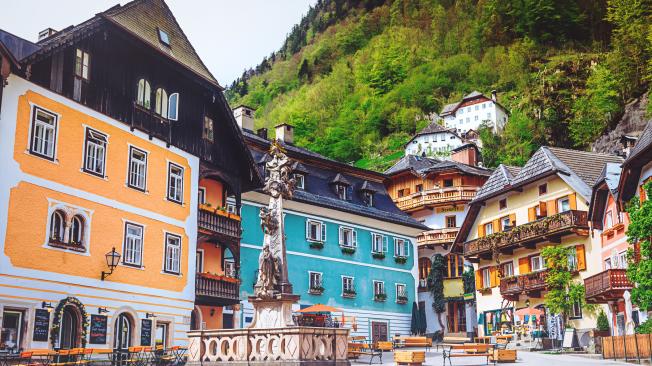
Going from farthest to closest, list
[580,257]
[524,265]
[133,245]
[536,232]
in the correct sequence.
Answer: [524,265], [536,232], [580,257], [133,245]

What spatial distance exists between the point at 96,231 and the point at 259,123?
102m

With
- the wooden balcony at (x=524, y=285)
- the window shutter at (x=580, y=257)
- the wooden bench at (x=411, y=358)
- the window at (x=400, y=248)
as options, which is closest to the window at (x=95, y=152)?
Answer: the wooden bench at (x=411, y=358)

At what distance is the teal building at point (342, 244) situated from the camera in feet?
128

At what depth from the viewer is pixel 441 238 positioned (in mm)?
53125

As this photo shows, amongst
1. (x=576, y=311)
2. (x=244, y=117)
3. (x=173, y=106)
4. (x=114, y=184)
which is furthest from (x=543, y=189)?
(x=114, y=184)

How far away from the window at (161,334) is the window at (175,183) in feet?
15.8

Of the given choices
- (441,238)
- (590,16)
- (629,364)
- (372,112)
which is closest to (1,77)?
(629,364)

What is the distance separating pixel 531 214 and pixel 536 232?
2.41 meters

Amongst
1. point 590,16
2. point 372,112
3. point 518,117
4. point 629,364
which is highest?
point 590,16

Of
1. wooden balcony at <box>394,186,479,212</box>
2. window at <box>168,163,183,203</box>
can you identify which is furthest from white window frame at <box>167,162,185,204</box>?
wooden balcony at <box>394,186,479,212</box>

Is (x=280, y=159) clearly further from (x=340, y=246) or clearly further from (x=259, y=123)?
(x=259, y=123)

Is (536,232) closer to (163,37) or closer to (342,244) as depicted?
(342,244)

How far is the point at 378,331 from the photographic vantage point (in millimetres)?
43875

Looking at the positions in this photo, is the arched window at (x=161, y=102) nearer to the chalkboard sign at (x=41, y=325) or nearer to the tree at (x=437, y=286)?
the chalkboard sign at (x=41, y=325)
